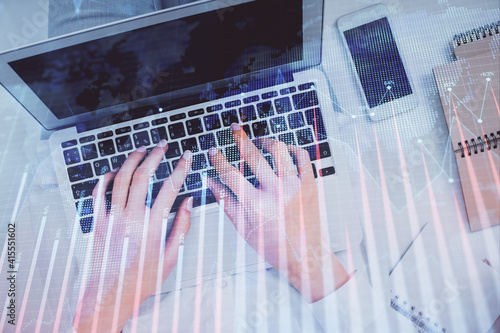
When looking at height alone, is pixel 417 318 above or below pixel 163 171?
below

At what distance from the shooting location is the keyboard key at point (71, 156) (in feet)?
1.53

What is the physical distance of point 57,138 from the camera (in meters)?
0.47

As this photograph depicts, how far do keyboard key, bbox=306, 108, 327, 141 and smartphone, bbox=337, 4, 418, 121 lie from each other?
0.07 meters

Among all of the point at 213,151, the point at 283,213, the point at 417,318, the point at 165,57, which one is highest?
the point at 165,57

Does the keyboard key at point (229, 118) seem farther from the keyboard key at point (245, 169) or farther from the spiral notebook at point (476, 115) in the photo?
the spiral notebook at point (476, 115)

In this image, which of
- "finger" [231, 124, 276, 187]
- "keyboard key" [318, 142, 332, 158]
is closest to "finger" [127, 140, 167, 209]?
"finger" [231, 124, 276, 187]

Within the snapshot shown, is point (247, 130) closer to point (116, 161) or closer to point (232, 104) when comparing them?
point (232, 104)

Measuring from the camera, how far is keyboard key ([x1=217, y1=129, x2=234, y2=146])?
449 millimetres

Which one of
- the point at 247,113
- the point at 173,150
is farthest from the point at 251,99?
the point at 173,150

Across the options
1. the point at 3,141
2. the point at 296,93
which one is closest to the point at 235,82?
the point at 296,93

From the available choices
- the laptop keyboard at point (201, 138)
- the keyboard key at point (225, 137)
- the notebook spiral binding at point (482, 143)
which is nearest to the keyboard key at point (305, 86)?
the laptop keyboard at point (201, 138)

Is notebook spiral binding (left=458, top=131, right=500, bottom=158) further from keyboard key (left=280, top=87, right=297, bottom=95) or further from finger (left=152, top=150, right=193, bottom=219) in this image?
finger (left=152, top=150, right=193, bottom=219)

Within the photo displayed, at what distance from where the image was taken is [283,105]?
17.5 inches

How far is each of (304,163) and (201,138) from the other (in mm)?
140
